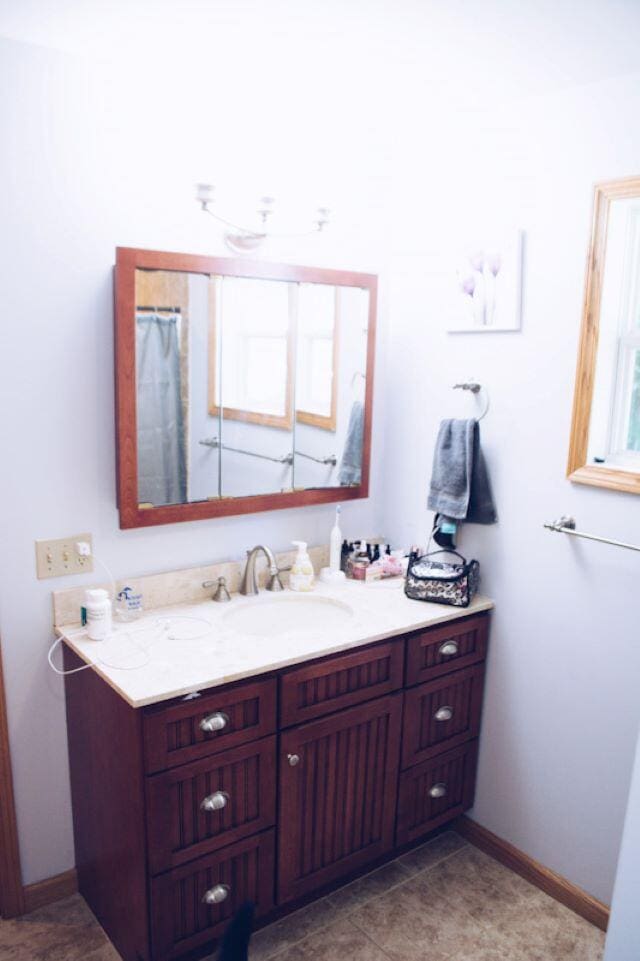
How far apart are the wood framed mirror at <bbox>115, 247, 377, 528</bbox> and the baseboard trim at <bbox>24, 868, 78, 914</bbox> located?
106 centimetres

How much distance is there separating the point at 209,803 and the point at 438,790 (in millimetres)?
868

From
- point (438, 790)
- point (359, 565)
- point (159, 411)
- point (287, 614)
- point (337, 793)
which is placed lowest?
point (438, 790)

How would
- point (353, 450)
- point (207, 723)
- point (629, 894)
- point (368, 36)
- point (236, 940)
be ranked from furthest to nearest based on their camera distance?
1. point (353, 450)
2. point (207, 723)
3. point (368, 36)
4. point (629, 894)
5. point (236, 940)

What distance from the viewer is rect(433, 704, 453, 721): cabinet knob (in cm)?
228

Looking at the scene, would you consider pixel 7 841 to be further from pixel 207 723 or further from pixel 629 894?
pixel 629 894

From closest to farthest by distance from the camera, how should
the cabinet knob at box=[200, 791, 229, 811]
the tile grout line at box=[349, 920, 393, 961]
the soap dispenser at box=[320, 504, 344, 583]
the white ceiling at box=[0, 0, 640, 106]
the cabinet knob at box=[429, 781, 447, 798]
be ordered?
the white ceiling at box=[0, 0, 640, 106], the cabinet knob at box=[200, 791, 229, 811], the tile grout line at box=[349, 920, 393, 961], the cabinet knob at box=[429, 781, 447, 798], the soap dispenser at box=[320, 504, 344, 583]

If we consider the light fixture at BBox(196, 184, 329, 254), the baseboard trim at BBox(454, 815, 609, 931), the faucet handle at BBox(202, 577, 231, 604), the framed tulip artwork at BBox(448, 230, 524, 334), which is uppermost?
the light fixture at BBox(196, 184, 329, 254)

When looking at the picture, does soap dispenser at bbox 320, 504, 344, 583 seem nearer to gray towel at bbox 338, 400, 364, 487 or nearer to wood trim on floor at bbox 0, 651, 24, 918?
gray towel at bbox 338, 400, 364, 487

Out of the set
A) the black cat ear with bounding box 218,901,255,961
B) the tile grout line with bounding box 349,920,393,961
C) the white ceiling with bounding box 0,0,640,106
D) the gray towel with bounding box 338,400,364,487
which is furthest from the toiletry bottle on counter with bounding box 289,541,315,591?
the black cat ear with bounding box 218,901,255,961

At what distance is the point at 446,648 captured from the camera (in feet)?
7.34

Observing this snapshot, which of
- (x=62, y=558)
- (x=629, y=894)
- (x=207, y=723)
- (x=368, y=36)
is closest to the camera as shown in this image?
(x=629, y=894)

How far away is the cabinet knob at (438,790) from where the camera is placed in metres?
2.31

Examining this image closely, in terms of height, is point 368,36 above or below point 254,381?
above

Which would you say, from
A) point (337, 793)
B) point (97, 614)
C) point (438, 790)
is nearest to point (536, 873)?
point (438, 790)
